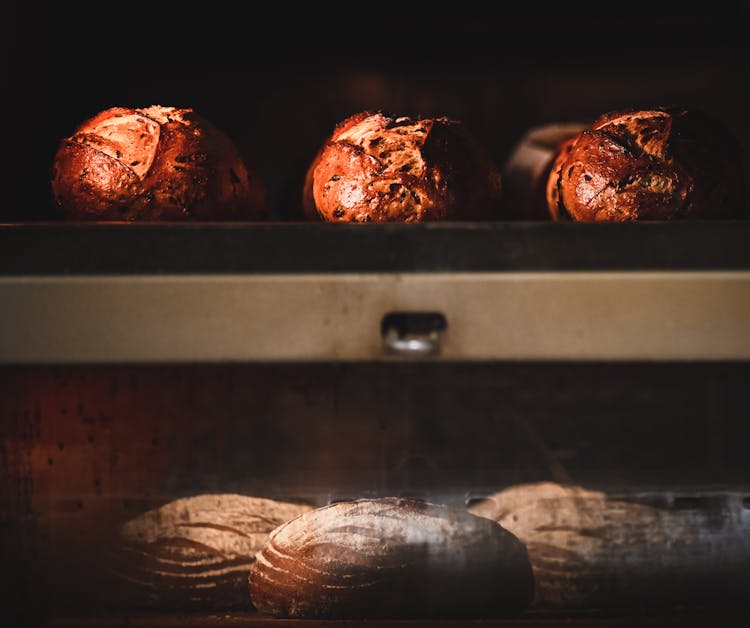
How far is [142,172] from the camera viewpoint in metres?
1.05

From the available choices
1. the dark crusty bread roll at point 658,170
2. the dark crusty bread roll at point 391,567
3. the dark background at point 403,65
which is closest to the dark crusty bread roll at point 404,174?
the dark crusty bread roll at point 658,170

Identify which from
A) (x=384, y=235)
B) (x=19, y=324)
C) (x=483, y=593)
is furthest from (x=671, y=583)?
(x=19, y=324)

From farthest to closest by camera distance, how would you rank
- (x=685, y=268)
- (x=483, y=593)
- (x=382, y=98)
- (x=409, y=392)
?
(x=382, y=98)
(x=409, y=392)
(x=483, y=593)
(x=685, y=268)

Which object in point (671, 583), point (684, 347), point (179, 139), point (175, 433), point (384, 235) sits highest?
point (179, 139)

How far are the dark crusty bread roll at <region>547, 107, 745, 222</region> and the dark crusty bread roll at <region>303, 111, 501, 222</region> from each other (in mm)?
160

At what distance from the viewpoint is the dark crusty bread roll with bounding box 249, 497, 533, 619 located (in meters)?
1.00

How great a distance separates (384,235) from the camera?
0.82 m

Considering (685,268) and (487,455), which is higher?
(685,268)

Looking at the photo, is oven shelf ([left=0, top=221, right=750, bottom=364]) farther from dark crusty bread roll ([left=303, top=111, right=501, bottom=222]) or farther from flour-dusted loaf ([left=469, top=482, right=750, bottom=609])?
flour-dusted loaf ([left=469, top=482, right=750, bottom=609])

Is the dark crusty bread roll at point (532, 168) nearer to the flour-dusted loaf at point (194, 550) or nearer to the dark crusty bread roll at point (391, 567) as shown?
the dark crusty bread roll at point (391, 567)

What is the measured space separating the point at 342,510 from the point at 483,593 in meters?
0.25

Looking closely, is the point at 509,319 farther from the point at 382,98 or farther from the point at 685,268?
the point at 382,98

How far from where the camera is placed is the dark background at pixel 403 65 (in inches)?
56.4

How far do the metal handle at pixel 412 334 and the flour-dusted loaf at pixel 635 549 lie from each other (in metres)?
0.39
